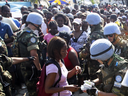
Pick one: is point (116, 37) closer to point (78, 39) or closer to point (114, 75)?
point (78, 39)

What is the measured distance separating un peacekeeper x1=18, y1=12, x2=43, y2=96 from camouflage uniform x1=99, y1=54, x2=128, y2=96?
131 centimetres

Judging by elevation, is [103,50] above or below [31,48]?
above

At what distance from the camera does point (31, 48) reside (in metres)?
2.30

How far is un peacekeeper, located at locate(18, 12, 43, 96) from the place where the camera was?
7.63 ft

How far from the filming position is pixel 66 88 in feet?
5.80

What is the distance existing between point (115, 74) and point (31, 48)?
148 centimetres

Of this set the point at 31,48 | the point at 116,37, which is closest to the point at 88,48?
the point at 116,37

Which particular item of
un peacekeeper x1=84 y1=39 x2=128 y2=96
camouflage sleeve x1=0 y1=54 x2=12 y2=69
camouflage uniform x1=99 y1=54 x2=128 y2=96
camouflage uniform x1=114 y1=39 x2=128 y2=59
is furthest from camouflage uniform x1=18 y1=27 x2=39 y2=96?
camouflage uniform x1=114 y1=39 x2=128 y2=59

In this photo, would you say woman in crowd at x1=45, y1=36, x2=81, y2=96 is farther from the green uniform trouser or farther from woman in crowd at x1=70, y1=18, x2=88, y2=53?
woman in crowd at x1=70, y1=18, x2=88, y2=53

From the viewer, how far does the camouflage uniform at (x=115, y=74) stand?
60.4 inches

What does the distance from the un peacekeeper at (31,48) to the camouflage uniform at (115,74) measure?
1314 millimetres

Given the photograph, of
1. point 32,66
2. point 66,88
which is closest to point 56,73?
point 66,88

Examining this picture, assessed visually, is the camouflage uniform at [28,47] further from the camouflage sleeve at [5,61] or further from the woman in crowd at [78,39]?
the woman in crowd at [78,39]

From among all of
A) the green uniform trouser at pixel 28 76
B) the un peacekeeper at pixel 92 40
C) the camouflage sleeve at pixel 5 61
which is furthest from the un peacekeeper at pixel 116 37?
the camouflage sleeve at pixel 5 61
